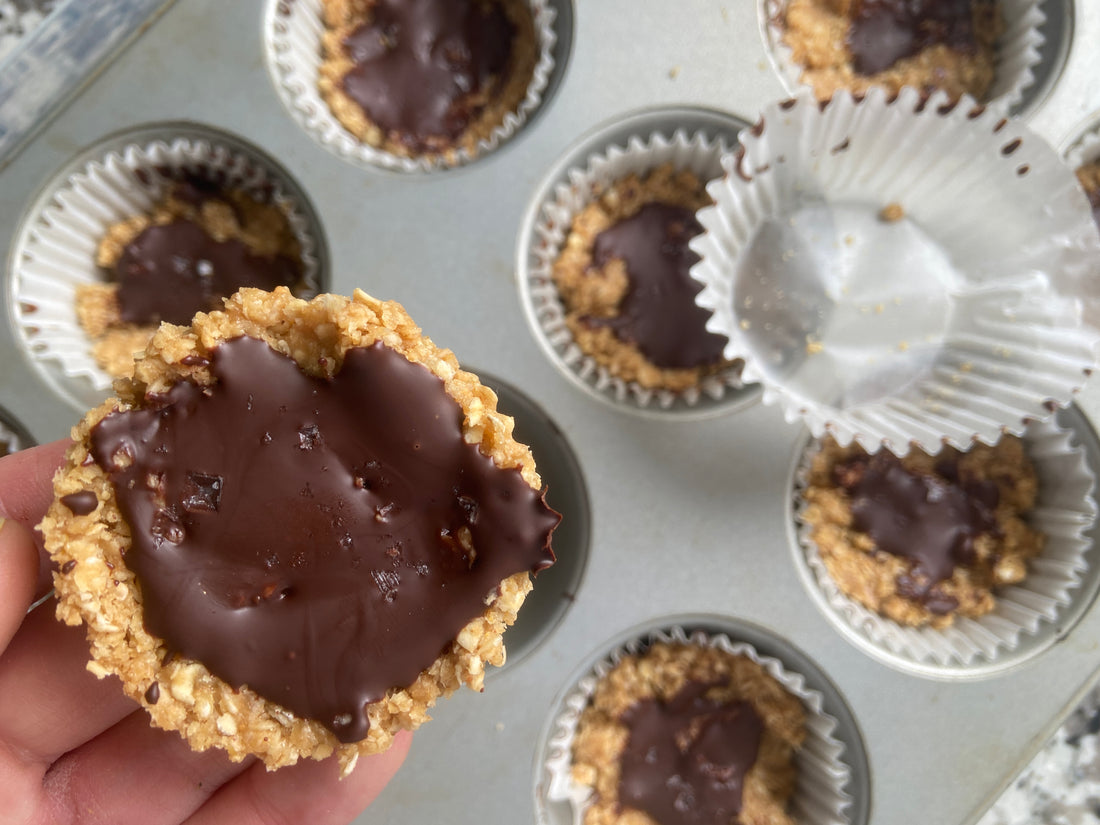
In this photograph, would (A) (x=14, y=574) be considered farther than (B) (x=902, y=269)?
No

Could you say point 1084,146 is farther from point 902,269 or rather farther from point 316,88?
point 316,88

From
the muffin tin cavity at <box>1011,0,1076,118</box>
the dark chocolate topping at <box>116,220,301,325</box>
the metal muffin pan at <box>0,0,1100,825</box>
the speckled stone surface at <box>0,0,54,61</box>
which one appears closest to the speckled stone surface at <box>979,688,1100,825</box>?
the metal muffin pan at <box>0,0,1100,825</box>

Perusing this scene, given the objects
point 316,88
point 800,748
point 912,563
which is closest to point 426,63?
point 316,88

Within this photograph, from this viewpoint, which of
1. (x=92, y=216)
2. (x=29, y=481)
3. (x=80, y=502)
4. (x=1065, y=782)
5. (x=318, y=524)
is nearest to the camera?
(x=80, y=502)

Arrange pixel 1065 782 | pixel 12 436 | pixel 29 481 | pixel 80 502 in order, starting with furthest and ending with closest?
pixel 1065 782 < pixel 12 436 < pixel 29 481 < pixel 80 502

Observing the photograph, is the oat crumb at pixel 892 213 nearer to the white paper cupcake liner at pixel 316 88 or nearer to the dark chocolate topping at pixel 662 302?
the dark chocolate topping at pixel 662 302

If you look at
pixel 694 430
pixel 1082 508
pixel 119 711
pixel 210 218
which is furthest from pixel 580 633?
pixel 210 218

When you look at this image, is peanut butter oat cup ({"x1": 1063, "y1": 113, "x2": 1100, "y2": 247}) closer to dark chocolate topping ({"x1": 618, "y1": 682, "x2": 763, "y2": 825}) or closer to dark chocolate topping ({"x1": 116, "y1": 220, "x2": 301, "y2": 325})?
dark chocolate topping ({"x1": 618, "y1": 682, "x2": 763, "y2": 825})
